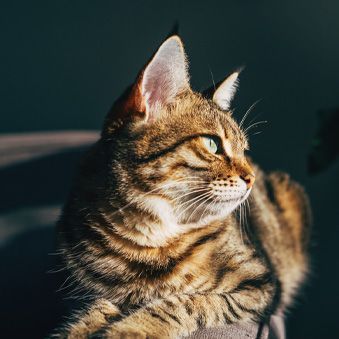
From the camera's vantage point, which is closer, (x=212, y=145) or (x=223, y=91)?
(x=212, y=145)

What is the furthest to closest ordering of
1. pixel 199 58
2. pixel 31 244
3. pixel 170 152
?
pixel 199 58
pixel 31 244
pixel 170 152

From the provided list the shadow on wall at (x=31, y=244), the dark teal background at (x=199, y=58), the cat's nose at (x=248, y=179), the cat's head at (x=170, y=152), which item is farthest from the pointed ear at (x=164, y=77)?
the dark teal background at (x=199, y=58)

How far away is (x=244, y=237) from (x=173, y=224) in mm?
259

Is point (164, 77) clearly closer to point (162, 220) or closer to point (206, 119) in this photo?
point (206, 119)

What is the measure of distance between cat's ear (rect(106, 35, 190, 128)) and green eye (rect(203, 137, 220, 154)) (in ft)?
0.40

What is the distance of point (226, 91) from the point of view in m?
1.28

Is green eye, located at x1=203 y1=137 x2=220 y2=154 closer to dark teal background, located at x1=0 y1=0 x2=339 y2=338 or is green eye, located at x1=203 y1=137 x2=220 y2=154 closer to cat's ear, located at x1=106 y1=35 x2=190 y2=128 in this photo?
cat's ear, located at x1=106 y1=35 x2=190 y2=128

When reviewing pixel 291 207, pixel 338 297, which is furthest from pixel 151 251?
pixel 338 297

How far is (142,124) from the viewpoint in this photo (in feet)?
3.42

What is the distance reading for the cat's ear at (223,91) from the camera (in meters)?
1.23

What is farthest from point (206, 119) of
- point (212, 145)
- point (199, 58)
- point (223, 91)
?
point (199, 58)

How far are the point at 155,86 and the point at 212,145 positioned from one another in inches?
7.1

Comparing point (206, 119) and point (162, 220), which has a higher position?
point (206, 119)

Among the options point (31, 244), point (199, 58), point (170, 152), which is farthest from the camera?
point (199, 58)
